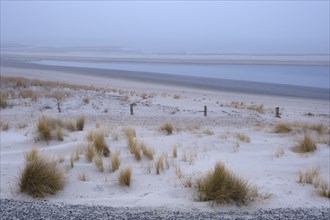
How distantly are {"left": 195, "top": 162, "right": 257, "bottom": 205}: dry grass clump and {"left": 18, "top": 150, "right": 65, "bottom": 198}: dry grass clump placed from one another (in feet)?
8.01

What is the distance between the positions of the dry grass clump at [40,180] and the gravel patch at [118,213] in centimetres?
73

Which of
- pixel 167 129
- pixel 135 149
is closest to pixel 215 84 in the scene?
pixel 167 129

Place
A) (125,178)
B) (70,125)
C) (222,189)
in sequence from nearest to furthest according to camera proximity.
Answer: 1. (222,189)
2. (125,178)
3. (70,125)

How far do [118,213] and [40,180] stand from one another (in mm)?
1985

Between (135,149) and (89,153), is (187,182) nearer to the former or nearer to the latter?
(135,149)

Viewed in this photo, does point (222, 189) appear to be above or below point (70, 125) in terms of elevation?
below

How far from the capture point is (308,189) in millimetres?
6852

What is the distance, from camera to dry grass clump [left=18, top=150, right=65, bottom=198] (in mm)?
6242

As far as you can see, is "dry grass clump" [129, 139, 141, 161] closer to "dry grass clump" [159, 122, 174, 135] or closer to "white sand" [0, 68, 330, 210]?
"white sand" [0, 68, 330, 210]

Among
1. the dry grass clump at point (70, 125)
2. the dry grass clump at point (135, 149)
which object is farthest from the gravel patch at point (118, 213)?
the dry grass clump at point (70, 125)

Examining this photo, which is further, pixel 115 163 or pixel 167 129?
pixel 167 129

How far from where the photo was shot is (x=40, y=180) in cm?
637

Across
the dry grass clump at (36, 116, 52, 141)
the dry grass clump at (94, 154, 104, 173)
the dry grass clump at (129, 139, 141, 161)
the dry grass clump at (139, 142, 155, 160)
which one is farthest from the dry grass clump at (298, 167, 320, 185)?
the dry grass clump at (36, 116, 52, 141)

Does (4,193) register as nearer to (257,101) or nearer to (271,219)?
(271,219)
